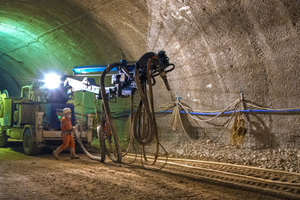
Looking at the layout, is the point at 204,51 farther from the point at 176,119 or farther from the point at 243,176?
the point at 243,176

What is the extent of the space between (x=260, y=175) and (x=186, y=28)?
3889mm

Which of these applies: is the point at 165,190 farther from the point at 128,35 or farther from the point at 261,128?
the point at 128,35

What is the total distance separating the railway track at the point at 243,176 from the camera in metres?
4.59

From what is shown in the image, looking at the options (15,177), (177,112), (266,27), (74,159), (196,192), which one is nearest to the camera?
(196,192)

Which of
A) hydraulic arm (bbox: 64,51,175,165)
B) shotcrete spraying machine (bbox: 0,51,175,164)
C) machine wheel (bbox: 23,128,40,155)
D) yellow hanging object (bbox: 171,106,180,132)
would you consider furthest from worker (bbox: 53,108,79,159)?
yellow hanging object (bbox: 171,106,180,132)

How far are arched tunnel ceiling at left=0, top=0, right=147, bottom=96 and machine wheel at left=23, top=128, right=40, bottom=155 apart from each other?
3.65 m

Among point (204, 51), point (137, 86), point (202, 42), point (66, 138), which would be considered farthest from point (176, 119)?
point (137, 86)

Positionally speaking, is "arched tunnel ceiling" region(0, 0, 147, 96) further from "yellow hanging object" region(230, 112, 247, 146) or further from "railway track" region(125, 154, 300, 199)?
"railway track" region(125, 154, 300, 199)

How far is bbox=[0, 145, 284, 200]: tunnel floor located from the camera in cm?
417

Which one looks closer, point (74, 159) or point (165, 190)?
point (165, 190)

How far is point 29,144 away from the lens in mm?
8578

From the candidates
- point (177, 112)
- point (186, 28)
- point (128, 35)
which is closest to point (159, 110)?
point (177, 112)

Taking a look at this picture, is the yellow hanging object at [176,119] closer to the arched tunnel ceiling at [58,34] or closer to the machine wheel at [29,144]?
the arched tunnel ceiling at [58,34]

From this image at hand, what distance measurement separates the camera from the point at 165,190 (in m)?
4.50
